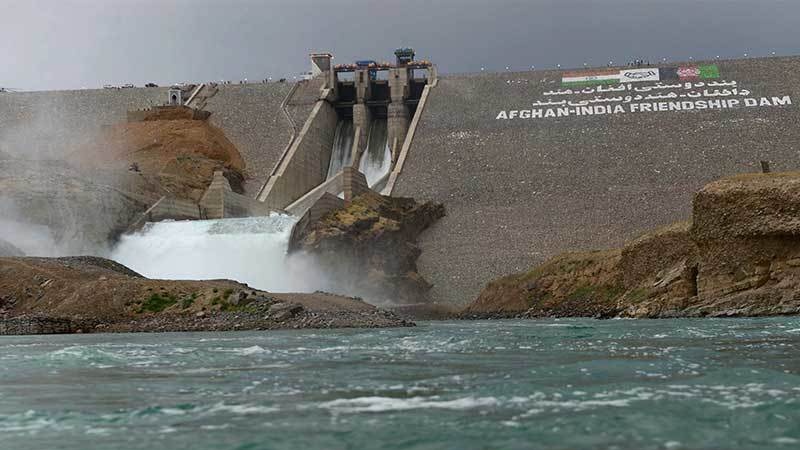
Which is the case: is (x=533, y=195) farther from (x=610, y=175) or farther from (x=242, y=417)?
(x=242, y=417)

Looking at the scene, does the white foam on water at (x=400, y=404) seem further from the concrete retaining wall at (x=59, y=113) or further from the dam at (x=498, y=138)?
the concrete retaining wall at (x=59, y=113)

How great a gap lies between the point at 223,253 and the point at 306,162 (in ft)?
55.8

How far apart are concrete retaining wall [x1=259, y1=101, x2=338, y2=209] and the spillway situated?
0.35 meters

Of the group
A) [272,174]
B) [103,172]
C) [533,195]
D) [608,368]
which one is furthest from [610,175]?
[608,368]

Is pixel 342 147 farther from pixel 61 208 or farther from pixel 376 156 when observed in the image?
pixel 61 208

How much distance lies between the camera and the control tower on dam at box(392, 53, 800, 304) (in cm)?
4744

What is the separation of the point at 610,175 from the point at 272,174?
18992 mm

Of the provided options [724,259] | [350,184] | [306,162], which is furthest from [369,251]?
[724,259]

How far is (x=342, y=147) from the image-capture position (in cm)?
6725

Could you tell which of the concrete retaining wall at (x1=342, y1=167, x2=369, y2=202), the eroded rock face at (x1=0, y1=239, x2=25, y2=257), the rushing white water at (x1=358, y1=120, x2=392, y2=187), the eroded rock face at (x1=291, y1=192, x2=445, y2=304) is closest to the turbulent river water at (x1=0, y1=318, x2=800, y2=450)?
the eroded rock face at (x1=0, y1=239, x2=25, y2=257)

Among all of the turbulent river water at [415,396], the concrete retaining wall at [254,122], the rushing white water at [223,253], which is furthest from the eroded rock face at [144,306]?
the concrete retaining wall at [254,122]

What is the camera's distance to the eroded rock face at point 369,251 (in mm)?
45844

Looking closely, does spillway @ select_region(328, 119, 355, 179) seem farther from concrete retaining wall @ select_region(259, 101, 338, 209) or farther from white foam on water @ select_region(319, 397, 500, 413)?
white foam on water @ select_region(319, 397, 500, 413)

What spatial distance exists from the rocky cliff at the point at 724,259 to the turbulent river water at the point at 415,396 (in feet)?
28.9
